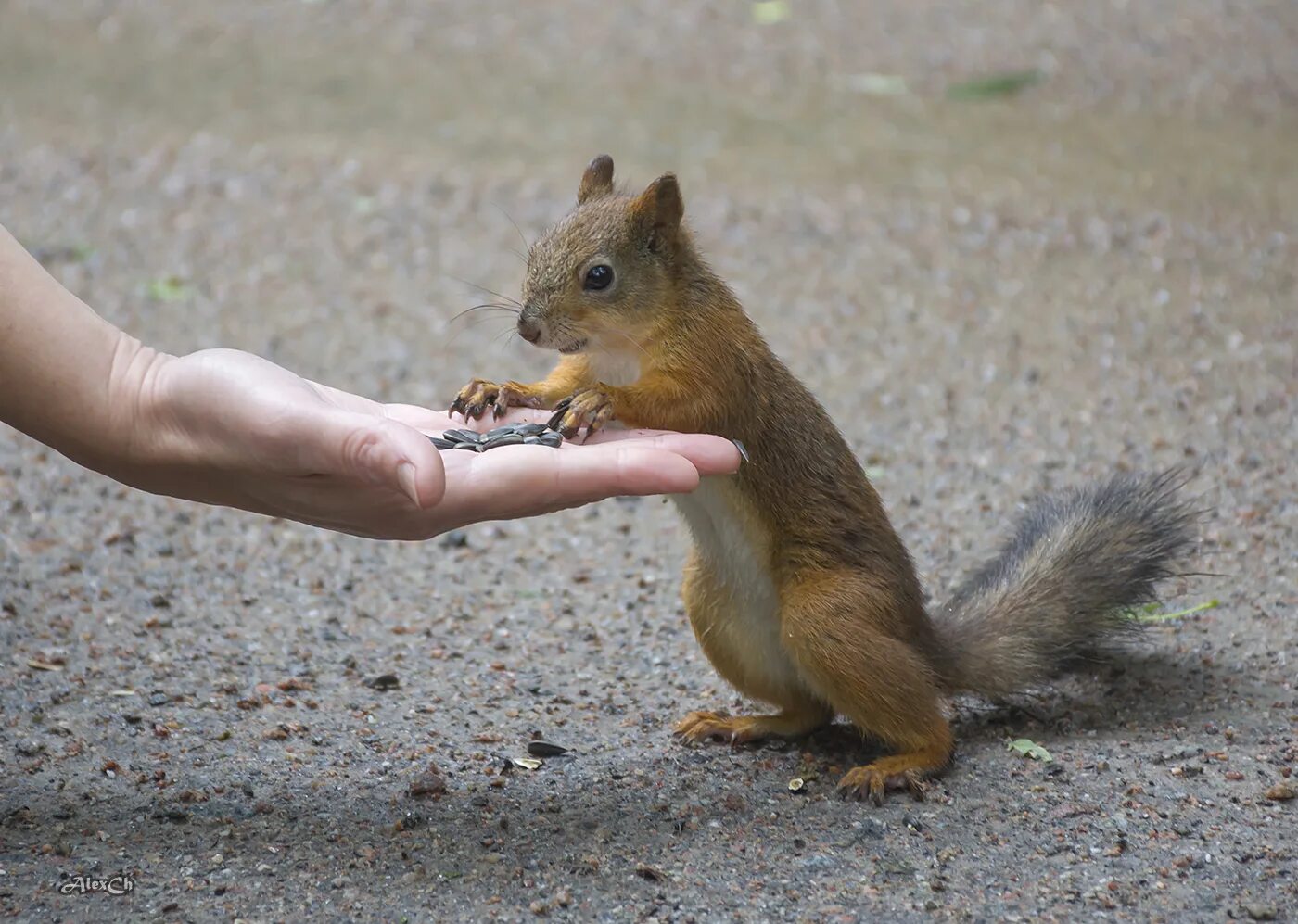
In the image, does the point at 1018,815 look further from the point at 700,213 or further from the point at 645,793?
the point at 700,213

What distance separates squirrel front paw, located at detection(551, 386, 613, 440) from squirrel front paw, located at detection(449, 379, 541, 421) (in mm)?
192

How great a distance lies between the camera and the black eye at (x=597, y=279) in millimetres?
2939

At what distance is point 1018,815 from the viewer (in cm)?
267

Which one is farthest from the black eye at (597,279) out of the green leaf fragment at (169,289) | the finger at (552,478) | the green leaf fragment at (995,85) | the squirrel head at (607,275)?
the green leaf fragment at (995,85)

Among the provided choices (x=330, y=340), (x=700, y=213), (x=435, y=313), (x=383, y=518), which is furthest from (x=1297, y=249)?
(x=383, y=518)

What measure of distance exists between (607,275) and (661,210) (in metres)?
0.17

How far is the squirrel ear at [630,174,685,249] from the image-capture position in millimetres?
2955

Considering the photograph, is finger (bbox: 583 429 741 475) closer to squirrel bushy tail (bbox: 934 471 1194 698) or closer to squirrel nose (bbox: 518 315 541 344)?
squirrel nose (bbox: 518 315 541 344)

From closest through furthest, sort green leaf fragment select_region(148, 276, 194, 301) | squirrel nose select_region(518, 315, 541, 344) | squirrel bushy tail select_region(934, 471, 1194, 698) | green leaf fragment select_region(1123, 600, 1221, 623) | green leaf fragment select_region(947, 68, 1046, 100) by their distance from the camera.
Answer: squirrel nose select_region(518, 315, 541, 344), squirrel bushy tail select_region(934, 471, 1194, 698), green leaf fragment select_region(1123, 600, 1221, 623), green leaf fragment select_region(148, 276, 194, 301), green leaf fragment select_region(947, 68, 1046, 100)

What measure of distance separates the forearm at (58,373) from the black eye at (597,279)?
0.82m

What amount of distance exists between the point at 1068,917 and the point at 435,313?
3904 mm
